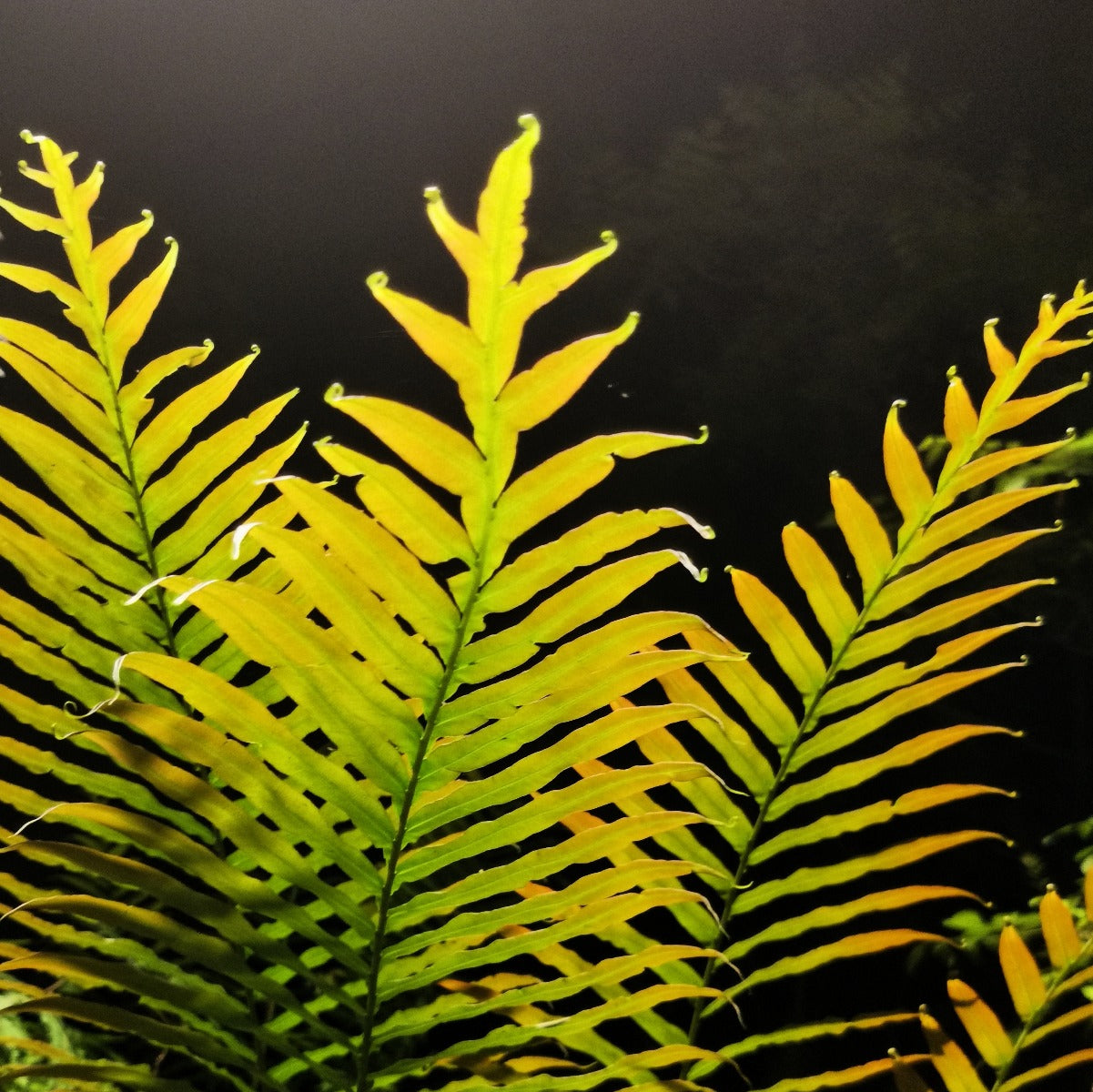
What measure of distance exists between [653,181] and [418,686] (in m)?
1.04

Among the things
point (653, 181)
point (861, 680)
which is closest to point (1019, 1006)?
point (861, 680)

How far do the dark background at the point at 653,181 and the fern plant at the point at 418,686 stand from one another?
2.25 feet

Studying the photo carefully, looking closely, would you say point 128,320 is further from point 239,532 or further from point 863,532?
point 863,532

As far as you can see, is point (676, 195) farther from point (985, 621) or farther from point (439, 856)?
point (439, 856)

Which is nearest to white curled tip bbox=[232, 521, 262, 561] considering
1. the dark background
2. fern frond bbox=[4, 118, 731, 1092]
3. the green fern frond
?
fern frond bbox=[4, 118, 731, 1092]

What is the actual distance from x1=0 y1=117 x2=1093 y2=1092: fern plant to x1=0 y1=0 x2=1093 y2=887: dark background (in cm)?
69

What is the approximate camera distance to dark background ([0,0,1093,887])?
1.21 metres

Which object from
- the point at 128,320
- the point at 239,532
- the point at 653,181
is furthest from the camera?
the point at 653,181

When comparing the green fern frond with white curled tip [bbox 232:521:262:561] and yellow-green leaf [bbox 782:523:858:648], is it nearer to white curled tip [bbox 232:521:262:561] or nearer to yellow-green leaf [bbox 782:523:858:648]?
white curled tip [bbox 232:521:262:561]

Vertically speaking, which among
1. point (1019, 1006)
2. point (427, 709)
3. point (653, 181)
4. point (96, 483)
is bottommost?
point (1019, 1006)

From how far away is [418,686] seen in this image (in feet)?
1.26

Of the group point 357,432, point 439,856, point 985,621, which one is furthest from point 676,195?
point 439,856

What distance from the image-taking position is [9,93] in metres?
1.25

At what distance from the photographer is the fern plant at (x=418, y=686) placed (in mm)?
349
